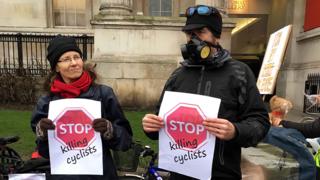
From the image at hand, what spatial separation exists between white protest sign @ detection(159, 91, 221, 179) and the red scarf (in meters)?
0.68

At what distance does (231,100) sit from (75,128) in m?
1.12

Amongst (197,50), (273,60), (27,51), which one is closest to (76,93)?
(197,50)

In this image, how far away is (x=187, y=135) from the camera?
6.99ft

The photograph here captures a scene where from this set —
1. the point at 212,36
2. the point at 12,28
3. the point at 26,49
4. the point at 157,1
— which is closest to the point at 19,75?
the point at 26,49

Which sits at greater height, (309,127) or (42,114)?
(42,114)

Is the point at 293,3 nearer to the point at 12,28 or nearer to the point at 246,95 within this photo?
the point at 12,28

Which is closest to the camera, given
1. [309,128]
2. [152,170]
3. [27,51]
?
[309,128]

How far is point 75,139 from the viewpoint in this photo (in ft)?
8.36

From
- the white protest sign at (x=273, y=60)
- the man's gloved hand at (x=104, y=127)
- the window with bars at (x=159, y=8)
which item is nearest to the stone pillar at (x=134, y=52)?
the window with bars at (x=159, y=8)

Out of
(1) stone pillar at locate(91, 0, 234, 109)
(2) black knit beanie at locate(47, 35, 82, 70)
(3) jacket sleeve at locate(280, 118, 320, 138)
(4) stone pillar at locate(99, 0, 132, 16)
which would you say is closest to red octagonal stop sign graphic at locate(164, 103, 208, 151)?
(2) black knit beanie at locate(47, 35, 82, 70)

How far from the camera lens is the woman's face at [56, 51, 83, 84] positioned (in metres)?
2.56

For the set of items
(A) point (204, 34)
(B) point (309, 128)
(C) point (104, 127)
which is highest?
(A) point (204, 34)

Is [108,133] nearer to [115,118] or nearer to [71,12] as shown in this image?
[115,118]

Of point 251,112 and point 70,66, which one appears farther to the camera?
point 70,66
